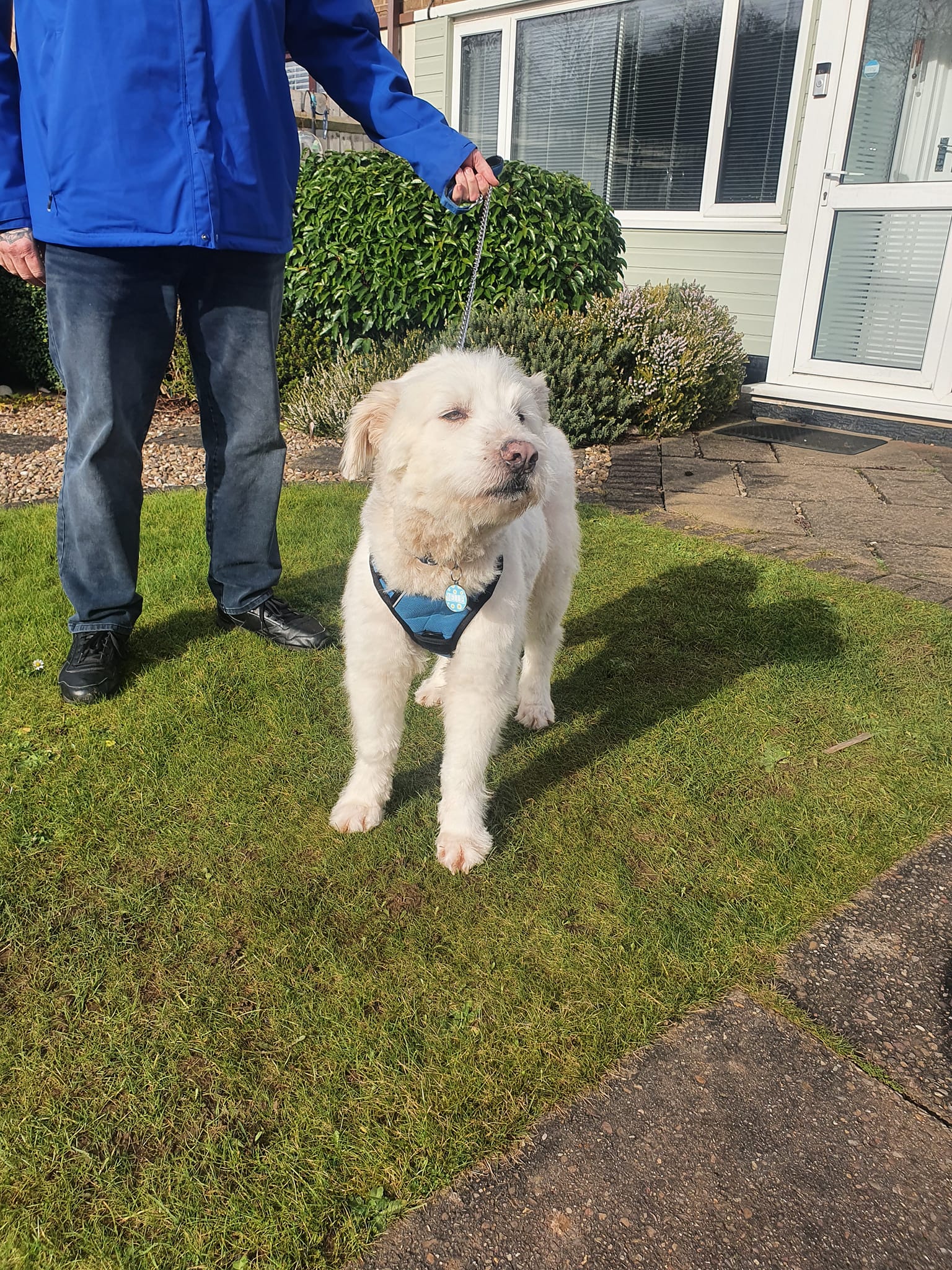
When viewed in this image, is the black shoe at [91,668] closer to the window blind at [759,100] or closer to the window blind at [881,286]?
the window blind at [881,286]

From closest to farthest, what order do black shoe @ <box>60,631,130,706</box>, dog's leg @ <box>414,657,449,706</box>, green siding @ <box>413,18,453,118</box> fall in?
black shoe @ <box>60,631,130,706</box>, dog's leg @ <box>414,657,449,706</box>, green siding @ <box>413,18,453,118</box>

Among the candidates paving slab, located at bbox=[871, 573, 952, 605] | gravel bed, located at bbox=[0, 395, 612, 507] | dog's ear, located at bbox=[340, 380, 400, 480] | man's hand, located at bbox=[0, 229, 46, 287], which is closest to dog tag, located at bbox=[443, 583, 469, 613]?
dog's ear, located at bbox=[340, 380, 400, 480]

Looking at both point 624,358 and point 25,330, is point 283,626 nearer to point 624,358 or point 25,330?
point 624,358

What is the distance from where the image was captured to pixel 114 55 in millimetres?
2932

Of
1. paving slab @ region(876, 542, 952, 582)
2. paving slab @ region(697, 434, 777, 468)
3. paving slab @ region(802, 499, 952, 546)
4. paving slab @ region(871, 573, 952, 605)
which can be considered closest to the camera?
paving slab @ region(871, 573, 952, 605)

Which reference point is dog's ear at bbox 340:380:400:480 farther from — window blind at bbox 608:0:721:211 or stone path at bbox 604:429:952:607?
window blind at bbox 608:0:721:211

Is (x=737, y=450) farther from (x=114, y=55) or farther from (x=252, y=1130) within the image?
(x=252, y=1130)

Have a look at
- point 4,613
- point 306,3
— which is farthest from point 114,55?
point 4,613

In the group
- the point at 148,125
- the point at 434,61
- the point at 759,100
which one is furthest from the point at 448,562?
the point at 434,61

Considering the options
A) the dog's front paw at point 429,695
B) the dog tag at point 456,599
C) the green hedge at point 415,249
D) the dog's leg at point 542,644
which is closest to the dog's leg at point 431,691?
the dog's front paw at point 429,695

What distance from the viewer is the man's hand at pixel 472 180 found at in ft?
10.3

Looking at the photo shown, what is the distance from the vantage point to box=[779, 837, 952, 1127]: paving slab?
2.02 metres

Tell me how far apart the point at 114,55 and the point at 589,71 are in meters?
9.25

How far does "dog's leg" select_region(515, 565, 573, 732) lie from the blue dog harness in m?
0.75
